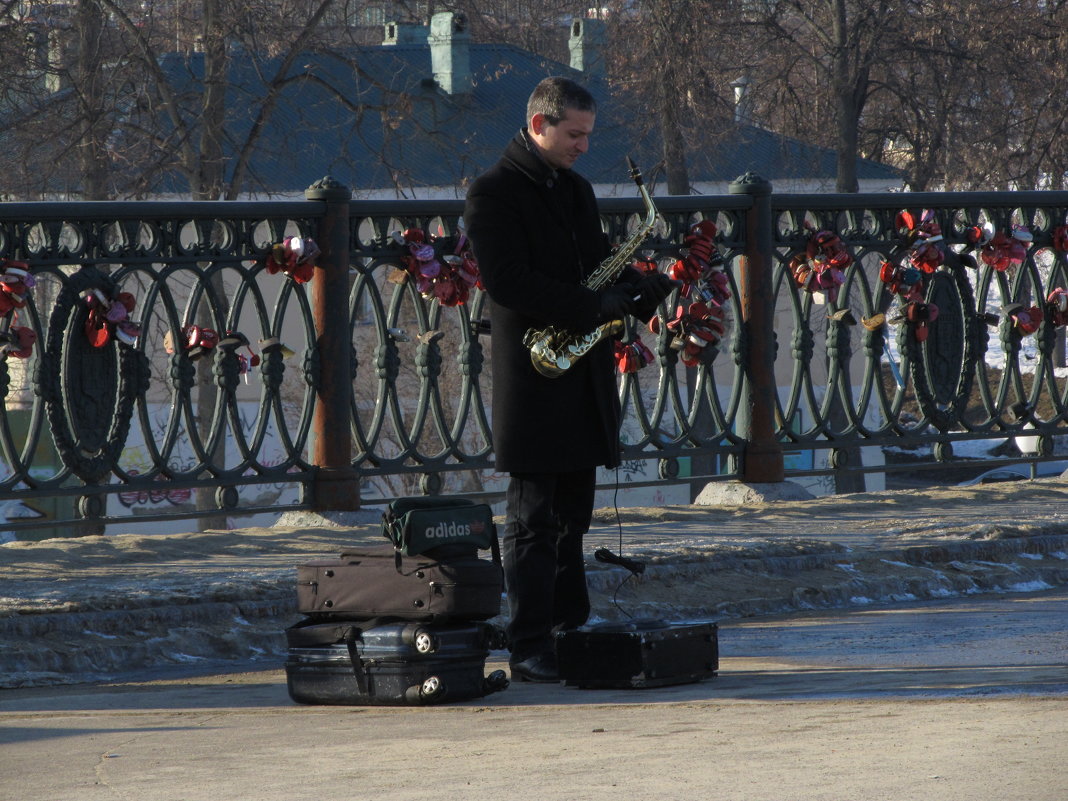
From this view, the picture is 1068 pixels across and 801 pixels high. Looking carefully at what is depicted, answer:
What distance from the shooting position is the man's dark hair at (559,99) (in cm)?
504

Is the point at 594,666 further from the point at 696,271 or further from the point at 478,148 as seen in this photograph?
the point at 478,148

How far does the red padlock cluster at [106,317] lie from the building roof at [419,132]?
48.6 ft

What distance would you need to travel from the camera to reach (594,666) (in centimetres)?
499

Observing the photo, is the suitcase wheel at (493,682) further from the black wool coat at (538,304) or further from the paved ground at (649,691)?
the black wool coat at (538,304)

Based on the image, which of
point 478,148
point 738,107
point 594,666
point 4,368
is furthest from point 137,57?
point 594,666

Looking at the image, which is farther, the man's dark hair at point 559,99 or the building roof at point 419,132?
the building roof at point 419,132

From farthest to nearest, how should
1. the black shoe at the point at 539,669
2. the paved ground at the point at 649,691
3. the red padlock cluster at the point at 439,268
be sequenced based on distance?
the red padlock cluster at the point at 439,268, the black shoe at the point at 539,669, the paved ground at the point at 649,691

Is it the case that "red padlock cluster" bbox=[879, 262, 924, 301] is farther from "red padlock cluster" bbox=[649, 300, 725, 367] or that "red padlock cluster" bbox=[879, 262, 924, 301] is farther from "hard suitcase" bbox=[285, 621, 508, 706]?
"hard suitcase" bbox=[285, 621, 508, 706]

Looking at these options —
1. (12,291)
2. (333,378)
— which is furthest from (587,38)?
(12,291)

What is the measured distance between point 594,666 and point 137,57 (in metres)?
18.4

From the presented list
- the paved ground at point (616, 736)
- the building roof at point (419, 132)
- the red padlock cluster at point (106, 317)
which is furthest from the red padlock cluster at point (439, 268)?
the building roof at point (419, 132)

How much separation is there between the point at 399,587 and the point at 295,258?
321 centimetres

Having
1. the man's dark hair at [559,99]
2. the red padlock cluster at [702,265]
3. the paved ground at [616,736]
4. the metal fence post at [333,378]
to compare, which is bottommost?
the paved ground at [616,736]

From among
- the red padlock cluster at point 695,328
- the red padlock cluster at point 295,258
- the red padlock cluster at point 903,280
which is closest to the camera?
the red padlock cluster at point 295,258
